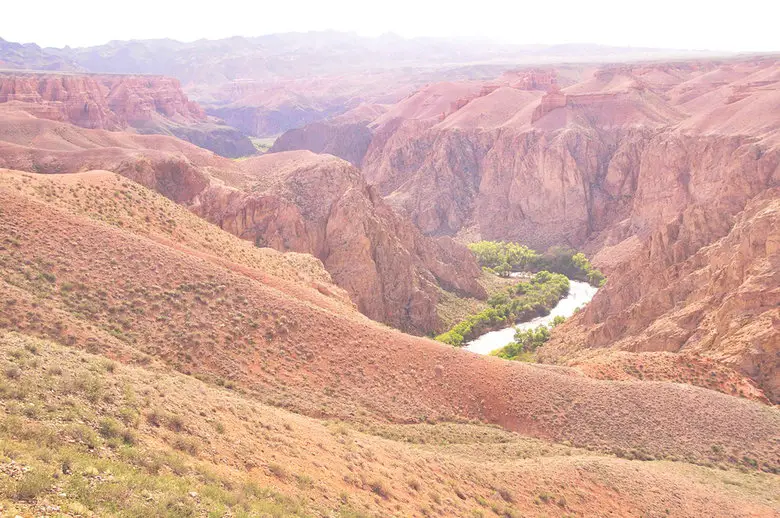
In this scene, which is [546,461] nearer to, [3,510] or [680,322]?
[3,510]

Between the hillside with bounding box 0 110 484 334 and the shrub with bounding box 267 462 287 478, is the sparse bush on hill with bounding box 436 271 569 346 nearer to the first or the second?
the hillside with bounding box 0 110 484 334

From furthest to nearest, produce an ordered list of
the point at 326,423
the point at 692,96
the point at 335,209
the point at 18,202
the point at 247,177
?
the point at 692,96
the point at 247,177
the point at 335,209
the point at 18,202
the point at 326,423

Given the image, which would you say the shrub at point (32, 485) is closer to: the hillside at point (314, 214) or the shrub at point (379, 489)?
the shrub at point (379, 489)

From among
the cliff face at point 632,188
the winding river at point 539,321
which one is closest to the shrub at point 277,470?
the cliff face at point 632,188

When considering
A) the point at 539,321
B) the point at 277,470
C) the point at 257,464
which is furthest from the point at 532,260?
the point at 257,464

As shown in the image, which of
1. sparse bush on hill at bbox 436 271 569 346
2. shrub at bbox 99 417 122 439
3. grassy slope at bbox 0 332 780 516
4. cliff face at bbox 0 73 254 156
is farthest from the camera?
cliff face at bbox 0 73 254 156

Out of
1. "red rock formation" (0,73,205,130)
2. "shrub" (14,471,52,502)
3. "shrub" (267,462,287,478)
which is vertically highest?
"red rock formation" (0,73,205,130)

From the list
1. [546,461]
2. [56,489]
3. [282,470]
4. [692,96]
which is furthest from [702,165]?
[56,489]

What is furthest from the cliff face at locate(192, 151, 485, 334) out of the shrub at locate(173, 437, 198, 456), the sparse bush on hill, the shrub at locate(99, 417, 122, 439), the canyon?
the shrub at locate(99, 417, 122, 439)
